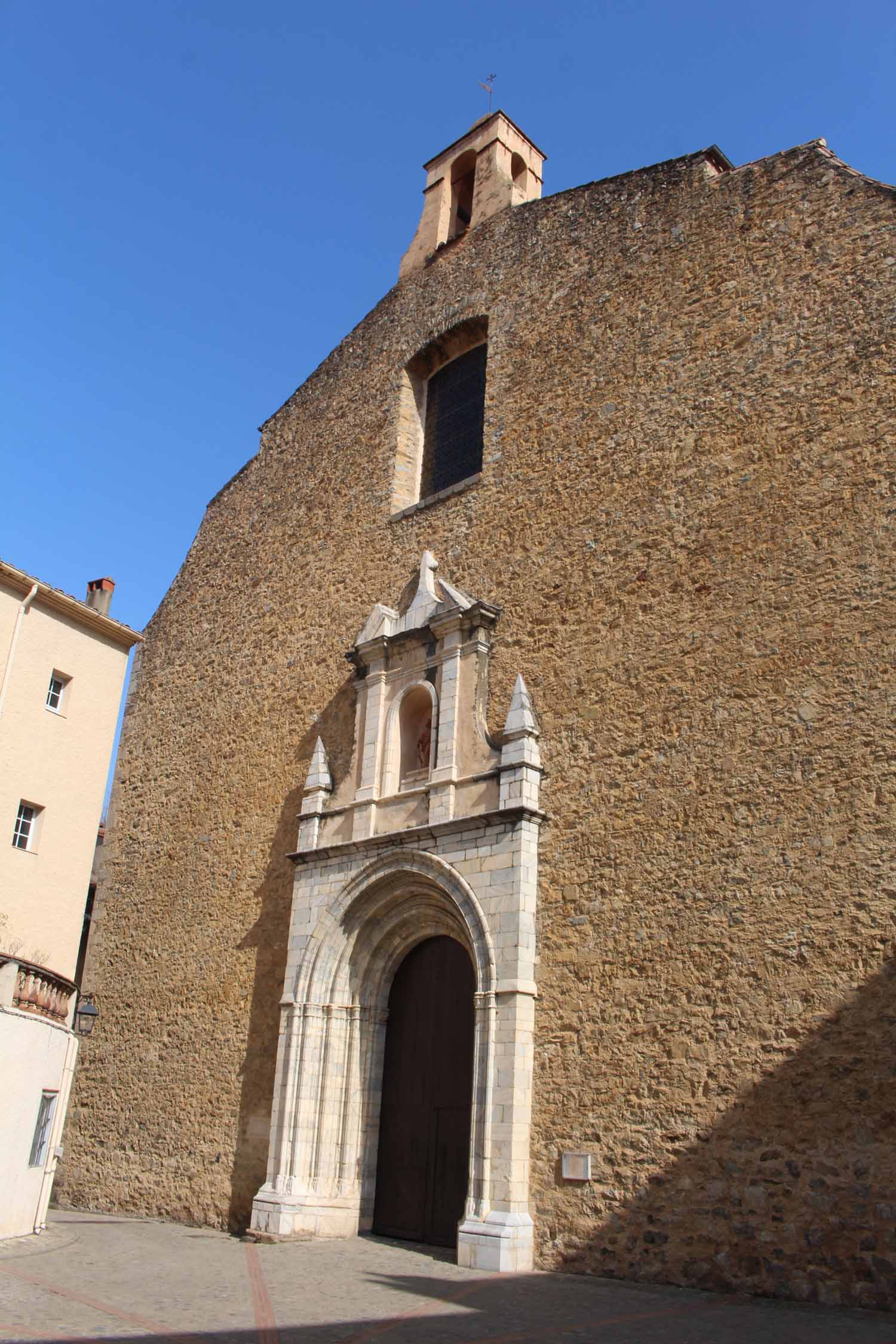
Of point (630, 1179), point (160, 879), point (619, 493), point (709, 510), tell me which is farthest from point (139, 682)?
point (630, 1179)

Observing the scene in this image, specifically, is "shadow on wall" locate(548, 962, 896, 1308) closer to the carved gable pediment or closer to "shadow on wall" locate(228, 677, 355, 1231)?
the carved gable pediment

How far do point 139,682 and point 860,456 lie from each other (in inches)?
416

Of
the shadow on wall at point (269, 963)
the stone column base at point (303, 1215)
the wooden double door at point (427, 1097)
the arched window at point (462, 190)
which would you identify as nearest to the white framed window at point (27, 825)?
the shadow on wall at point (269, 963)

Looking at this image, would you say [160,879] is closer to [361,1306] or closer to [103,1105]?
[103,1105]

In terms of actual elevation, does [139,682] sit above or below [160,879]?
above

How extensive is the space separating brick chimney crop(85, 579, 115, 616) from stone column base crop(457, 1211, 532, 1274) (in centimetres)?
1071

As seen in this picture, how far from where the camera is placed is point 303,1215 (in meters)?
10.1

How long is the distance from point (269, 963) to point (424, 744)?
2929 mm

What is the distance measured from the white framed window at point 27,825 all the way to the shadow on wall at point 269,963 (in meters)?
3.50

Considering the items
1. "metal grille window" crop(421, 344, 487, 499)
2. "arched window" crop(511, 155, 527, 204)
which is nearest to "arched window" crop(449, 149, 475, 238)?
"arched window" crop(511, 155, 527, 204)

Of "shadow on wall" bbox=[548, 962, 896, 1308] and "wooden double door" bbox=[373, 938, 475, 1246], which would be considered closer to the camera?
"shadow on wall" bbox=[548, 962, 896, 1308]

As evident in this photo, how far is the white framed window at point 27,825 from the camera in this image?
14.1 metres

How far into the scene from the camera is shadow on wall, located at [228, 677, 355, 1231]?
11.3 m

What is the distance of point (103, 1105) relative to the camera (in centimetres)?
1327
